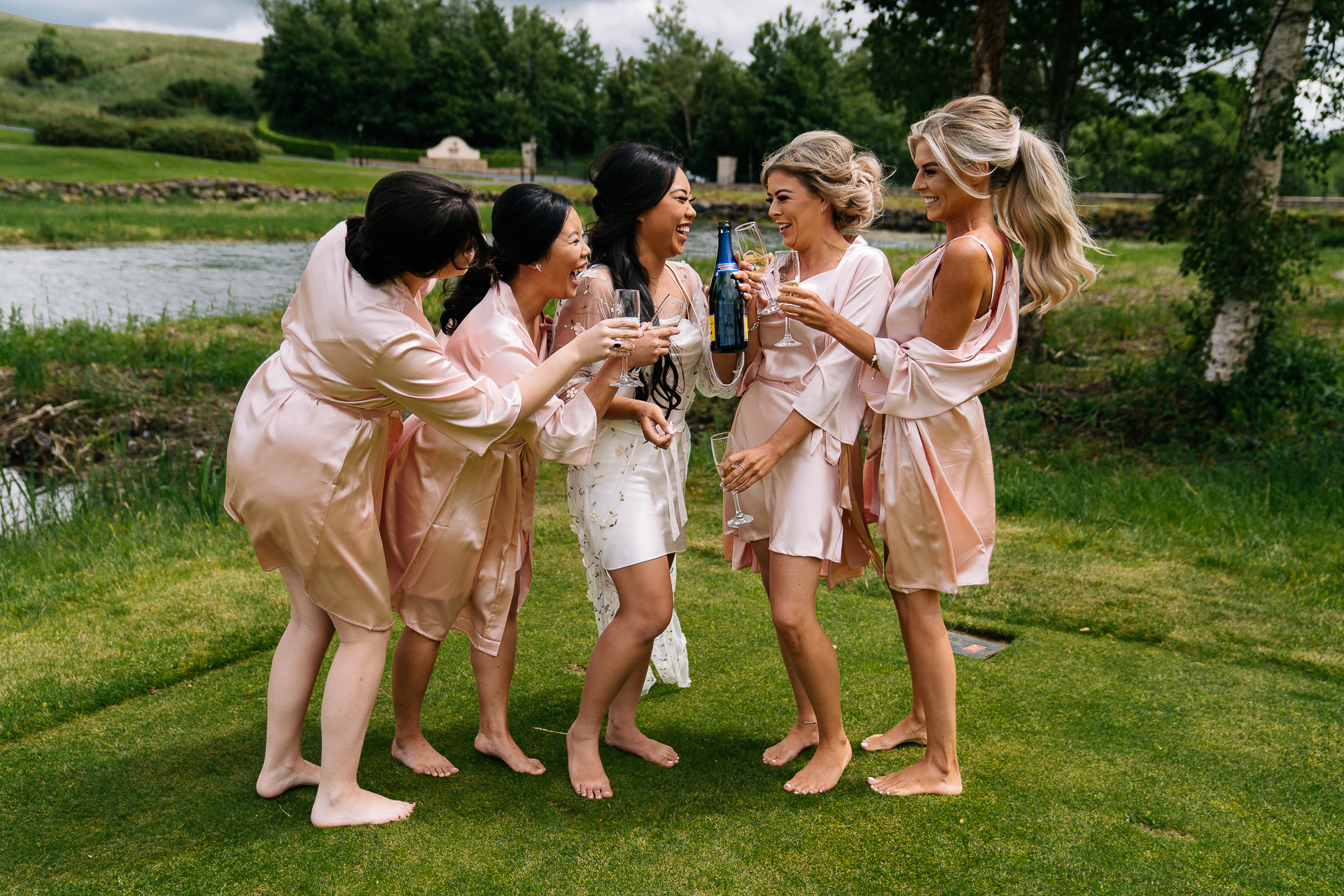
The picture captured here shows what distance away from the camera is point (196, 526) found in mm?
6098

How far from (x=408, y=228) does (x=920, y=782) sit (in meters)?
2.46

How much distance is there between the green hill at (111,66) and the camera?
67000mm

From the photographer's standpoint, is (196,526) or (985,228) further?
(196,526)

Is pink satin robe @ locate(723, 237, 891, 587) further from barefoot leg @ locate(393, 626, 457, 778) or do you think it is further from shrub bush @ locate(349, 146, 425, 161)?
shrub bush @ locate(349, 146, 425, 161)

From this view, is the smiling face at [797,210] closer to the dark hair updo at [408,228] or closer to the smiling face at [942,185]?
the smiling face at [942,185]

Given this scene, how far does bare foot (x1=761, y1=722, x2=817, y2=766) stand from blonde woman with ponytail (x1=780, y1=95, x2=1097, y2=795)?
344 mm

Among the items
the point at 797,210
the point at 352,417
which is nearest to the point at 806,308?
the point at 797,210

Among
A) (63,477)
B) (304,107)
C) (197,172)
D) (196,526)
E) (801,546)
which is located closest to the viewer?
(801,546)

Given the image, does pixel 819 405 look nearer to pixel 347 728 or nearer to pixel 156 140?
pixel 347 728

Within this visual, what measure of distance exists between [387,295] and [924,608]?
6.68 ft

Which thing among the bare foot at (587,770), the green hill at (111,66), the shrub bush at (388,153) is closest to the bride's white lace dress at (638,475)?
the bare foot at (587,770)

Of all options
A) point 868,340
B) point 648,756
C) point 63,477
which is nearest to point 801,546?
point 868,340

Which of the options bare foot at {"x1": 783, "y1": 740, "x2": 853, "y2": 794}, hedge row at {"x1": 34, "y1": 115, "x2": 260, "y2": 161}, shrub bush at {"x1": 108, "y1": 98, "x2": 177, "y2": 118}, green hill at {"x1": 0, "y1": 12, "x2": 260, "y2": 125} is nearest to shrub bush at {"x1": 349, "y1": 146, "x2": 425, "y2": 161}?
green hill at {"x1": 0, "y1": 12, "x2": 260, "y2": 125}

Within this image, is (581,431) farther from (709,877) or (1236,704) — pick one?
(1236,704)
